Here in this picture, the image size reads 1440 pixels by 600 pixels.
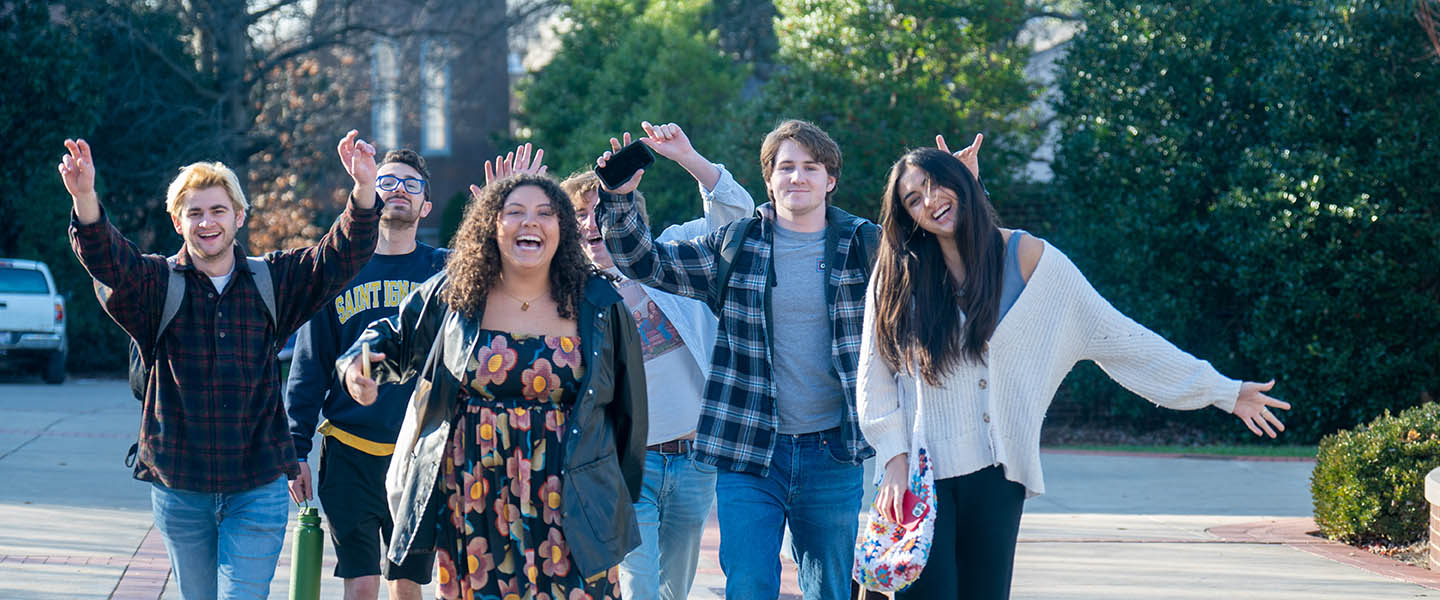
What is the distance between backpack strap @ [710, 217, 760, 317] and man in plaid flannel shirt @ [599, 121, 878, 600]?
0.4 inches

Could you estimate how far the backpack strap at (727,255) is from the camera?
4477mm

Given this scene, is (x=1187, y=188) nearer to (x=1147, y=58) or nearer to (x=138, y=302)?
(x=1147, y=58)

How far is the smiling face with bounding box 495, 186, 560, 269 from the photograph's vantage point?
3.77 metres

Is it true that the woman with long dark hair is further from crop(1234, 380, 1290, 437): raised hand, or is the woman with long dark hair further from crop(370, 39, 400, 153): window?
crop(370, 39, 400, 153): window

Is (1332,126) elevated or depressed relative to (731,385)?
elevated

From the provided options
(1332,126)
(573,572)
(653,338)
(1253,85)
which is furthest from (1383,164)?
(573,572)

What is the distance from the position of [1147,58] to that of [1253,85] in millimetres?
1134

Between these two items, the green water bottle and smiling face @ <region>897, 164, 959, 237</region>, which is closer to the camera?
smiling face @ <region>897, 164, 959, 237</region>

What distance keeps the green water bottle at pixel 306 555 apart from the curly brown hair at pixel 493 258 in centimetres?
115

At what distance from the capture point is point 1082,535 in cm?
789

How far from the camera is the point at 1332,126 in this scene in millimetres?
13633

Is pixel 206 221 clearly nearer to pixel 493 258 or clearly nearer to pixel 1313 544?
pixel 493 258

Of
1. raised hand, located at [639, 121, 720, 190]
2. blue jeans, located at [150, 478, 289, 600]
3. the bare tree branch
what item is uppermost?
the bare tree branch

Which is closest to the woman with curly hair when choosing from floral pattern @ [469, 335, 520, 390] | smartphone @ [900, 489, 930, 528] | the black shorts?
floral pattern @ [469, 335, 520, 390]
